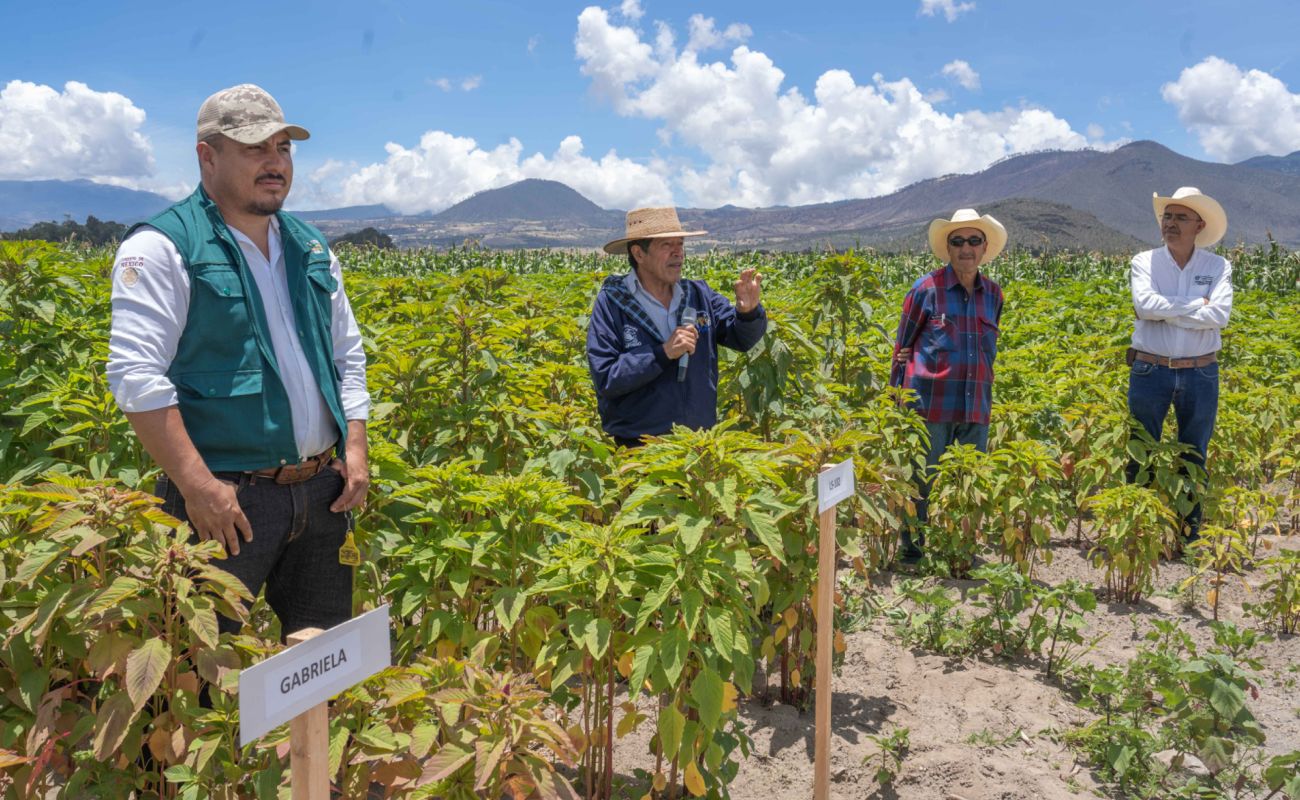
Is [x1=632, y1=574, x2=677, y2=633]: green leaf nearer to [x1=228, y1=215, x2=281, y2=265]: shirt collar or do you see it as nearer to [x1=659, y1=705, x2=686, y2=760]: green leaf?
[x1=659, y1=705, x2=686, y2=760]: green leaf

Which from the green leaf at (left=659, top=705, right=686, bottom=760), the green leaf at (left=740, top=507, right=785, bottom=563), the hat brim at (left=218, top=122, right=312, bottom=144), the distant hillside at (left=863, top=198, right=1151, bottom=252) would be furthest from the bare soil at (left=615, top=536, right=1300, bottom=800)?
the distant hillside at (left=863, top=198, right=1151, bottom=252)

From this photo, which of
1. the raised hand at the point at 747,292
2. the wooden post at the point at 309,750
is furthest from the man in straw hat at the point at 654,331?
the wooden post at the point at 309,750

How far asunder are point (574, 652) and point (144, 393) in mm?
1221

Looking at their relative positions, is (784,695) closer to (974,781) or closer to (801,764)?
(801,764)

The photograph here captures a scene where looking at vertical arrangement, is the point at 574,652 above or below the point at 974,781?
above

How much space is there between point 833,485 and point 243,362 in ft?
5.32

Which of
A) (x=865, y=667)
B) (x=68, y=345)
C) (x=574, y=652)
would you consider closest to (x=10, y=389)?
(x=68, y=345)

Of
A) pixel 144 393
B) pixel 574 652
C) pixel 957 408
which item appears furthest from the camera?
pixel 957 408

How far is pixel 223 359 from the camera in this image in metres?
2.17

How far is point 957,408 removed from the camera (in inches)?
188

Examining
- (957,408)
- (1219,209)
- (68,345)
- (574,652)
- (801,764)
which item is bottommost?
(801,764)

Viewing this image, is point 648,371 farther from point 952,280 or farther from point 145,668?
point 952,280

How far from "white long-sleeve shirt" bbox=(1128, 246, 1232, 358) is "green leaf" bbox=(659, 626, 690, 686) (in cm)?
387

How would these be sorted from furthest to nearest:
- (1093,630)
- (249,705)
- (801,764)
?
(1093,630)
(801,764)
(249,705)
